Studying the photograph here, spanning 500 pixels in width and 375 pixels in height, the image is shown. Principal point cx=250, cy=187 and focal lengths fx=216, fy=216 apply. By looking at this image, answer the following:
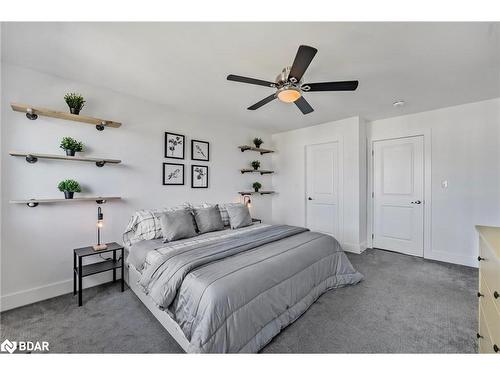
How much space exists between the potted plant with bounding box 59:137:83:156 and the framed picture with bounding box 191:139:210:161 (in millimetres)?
1585

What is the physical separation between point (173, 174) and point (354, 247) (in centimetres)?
342

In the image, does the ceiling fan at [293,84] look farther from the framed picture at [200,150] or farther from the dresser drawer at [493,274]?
the framed picture at [200,150]

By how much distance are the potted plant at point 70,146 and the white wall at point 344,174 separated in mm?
3776

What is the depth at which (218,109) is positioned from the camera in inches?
137

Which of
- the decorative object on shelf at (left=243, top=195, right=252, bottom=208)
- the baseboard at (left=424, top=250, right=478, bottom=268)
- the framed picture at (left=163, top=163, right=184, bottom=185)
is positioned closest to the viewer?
the baseboard at (left=424, top=250, right=478, bottom=268)

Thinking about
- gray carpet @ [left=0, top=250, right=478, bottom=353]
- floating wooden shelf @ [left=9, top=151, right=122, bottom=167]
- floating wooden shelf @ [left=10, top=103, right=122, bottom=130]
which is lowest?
gray carpet @ [left=0, top=250, right=478, bottom=353]

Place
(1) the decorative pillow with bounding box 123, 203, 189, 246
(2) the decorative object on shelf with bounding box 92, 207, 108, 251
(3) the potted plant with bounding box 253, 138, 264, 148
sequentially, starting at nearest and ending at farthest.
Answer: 1. (2) the decorative object on shelf with bounding box 92, 207, 108, 251
2. (1) the decorative pillow with bounding box 123, 203, 189, 246
3. (3) the potted plant with bounding box 253, 138, 264, 148

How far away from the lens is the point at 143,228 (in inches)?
106

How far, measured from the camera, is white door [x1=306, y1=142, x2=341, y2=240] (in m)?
4.25

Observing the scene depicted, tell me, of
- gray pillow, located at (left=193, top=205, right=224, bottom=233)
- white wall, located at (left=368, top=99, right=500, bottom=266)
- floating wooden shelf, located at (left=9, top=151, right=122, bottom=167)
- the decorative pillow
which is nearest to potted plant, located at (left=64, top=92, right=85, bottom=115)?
floating wooden shelf, located at (left=9, top=151, right=122, bottom=167)

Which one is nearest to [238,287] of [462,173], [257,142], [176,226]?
[176,226]

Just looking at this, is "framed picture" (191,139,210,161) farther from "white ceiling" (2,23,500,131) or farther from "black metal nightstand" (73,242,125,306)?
"black metal nightstand" (73,242,125,306)
